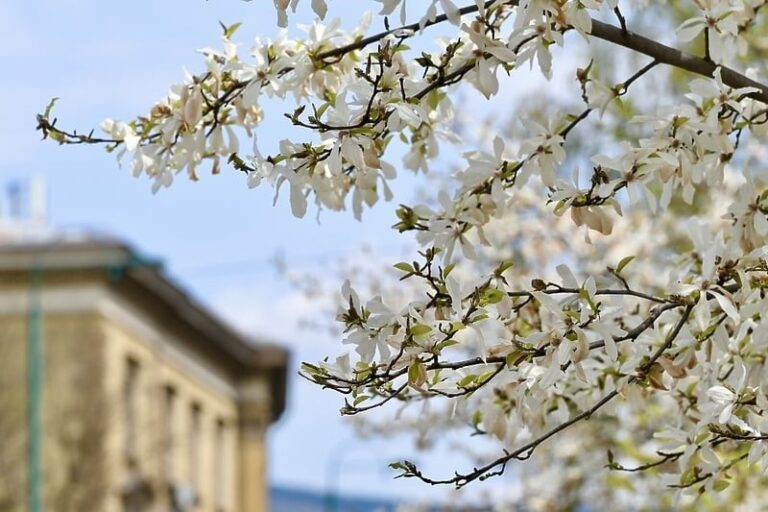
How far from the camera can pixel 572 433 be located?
1216 centimetres

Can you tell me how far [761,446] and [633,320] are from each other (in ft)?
1.97

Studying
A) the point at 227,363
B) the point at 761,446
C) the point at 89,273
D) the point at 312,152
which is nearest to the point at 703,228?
the point at 761,446

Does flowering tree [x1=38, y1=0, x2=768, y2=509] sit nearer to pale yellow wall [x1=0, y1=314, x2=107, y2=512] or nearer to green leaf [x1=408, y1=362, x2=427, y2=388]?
green leaf [x1=408, y1=362, x2=427, y2=388]

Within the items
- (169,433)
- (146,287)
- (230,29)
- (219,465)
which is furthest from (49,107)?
(219,465)

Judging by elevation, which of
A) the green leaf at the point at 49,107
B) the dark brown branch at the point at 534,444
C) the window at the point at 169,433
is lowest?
the window at the point at 169,433

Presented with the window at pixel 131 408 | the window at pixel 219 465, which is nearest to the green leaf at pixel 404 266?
the window at pixel 131 408

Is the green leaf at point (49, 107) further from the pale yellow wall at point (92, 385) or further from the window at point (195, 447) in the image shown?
the window at point (195, 447)

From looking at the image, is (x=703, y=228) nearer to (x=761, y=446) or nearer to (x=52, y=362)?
(x=761, y=446)

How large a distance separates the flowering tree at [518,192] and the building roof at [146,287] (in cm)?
1826

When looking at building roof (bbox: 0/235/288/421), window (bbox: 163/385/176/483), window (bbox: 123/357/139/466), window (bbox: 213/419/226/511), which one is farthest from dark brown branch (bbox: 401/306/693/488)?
window (bbox: 213/419/226/511)

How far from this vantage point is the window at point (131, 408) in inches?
1099

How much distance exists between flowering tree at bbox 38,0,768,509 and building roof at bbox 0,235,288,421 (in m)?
18.3

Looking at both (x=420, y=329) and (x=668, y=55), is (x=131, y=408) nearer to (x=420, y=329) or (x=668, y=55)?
(x=668, y=55)

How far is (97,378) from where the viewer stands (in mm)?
26812
